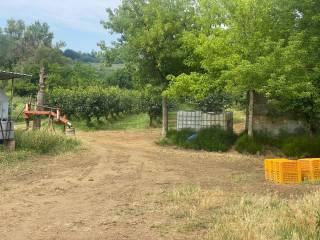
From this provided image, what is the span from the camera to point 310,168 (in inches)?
479

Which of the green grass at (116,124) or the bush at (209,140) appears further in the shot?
the green grass at (116,124)

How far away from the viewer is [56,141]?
17344 millimetres

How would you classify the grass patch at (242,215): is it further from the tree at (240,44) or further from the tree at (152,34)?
the tree at (152,34)

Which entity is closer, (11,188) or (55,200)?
(55,200)

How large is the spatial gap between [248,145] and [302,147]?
205 cm

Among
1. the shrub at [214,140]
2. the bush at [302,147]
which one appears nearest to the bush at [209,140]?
the shrub at [214,140]

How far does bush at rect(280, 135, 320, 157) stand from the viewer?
1834cm

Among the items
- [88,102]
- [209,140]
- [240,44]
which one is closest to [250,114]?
[209,140]

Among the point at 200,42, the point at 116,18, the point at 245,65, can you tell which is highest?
the point at 116,18

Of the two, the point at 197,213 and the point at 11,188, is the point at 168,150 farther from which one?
the point at 197,213

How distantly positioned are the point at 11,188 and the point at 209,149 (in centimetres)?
1126

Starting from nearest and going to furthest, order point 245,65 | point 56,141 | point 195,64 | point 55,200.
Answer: point 55,200
point 245,65
point 56,141
point 195,64

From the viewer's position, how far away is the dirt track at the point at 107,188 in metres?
7.16

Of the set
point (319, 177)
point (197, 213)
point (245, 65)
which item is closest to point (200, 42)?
point (245, 65)
